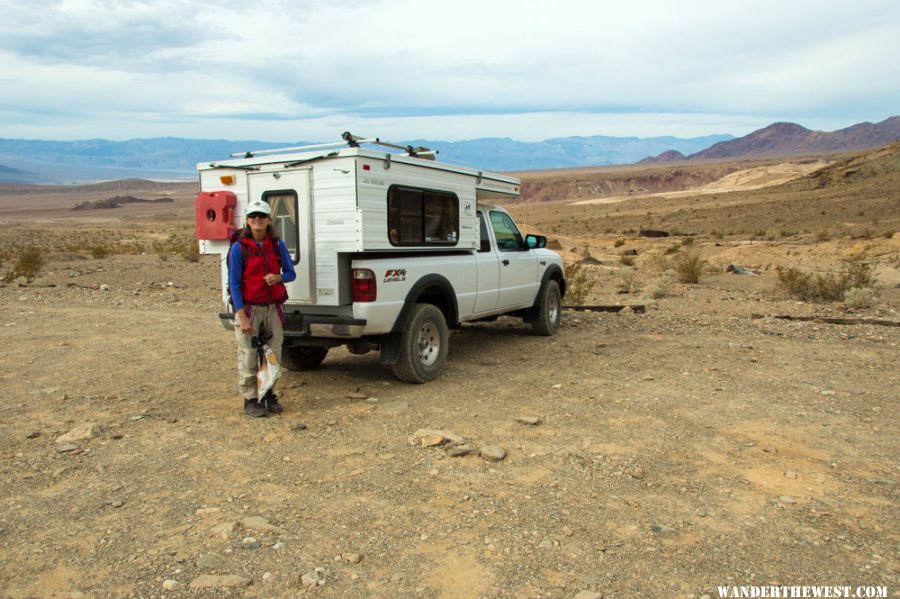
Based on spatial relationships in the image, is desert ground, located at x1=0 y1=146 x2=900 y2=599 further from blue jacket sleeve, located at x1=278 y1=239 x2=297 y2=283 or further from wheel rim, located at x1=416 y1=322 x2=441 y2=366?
blue jacket sleeve, located at x1=278 y1=239 x2=297 y2=283

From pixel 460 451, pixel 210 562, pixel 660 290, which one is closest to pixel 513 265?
pixel 460 451

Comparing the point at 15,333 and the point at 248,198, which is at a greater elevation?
the point at 248,198

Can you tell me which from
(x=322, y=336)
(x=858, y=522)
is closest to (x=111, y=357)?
(x=322, y=336)

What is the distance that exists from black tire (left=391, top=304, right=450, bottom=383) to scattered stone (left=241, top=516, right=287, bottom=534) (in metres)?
3.11

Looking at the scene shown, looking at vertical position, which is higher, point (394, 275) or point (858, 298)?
point (394, 275)

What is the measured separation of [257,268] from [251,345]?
2.25 feet

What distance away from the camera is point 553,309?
10.5 metres

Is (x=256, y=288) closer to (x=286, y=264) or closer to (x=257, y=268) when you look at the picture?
(x=257, y=268)

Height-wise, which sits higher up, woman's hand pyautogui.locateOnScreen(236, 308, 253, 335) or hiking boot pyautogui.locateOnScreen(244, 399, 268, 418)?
woman's hand pyautogui.locateOnScreen(236, 308, 253, 335)

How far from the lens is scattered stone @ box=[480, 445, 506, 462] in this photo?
5203mm

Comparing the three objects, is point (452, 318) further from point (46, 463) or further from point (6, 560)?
point (6, 560)

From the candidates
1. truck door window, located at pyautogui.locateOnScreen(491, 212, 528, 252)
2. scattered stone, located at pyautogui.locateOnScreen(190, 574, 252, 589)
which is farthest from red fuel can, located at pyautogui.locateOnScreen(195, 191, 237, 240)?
scattered stone, located at pyautogui.locateOnScreen(190, 574, 252, 589)

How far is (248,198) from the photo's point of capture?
7055 millimetres

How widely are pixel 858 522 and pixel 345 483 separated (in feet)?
10.4
